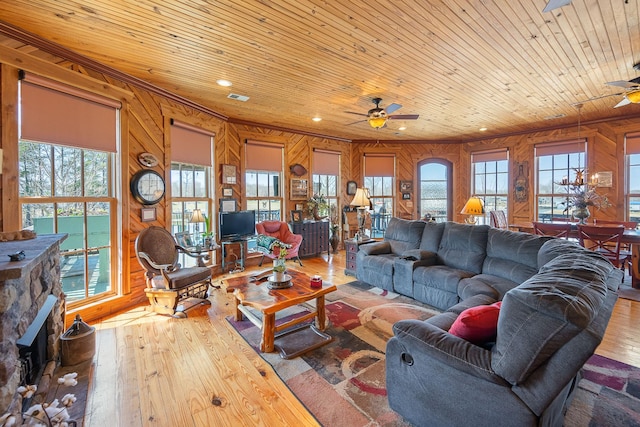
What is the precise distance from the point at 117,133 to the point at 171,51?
1320 millimetres

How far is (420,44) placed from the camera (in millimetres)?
2920

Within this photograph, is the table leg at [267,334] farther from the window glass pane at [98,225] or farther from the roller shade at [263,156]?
the roller shade at [263,156]

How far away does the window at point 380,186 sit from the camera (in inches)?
306

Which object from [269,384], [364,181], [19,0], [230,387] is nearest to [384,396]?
[269,384]

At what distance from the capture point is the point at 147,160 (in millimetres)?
3943

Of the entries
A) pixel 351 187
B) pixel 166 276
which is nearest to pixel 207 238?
pixel 166 276

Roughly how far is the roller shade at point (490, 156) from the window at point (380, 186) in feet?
6.86

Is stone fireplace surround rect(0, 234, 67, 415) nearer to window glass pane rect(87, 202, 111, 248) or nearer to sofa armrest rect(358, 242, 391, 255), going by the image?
window glass pane rect(87, 202, 111, 248)

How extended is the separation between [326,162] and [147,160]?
4.11 metres

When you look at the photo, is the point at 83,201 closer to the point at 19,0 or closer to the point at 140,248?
the point at 140,248

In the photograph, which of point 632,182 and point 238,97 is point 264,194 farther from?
point 632,182

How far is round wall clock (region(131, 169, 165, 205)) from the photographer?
379cm

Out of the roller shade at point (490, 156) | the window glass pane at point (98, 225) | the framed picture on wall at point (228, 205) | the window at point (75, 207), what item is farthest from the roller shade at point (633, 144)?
the window glass pane at point (98, 225)

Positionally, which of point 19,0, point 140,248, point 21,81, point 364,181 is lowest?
point 140,248
